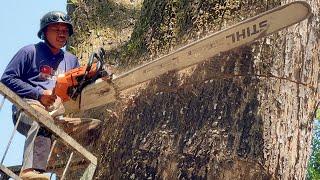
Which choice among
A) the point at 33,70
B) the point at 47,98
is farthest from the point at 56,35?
the point at 47,98

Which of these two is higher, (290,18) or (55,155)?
(290,18)

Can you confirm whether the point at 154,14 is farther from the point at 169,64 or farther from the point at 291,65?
the point at 291,65

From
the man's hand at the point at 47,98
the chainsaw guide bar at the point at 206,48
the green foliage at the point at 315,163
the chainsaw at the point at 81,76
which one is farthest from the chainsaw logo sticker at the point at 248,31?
the green foliage at the point at 315,163

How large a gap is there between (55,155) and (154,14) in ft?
3.84

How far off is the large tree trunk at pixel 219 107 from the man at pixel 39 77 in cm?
42

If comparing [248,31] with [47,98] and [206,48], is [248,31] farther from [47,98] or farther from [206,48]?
[47,98]

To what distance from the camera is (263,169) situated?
2.97m

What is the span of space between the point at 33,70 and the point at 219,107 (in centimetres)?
130

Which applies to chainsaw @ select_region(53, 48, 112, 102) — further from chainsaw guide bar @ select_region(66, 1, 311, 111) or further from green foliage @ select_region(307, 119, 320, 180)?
green foliage @ select_region(307, 119, 320, 180)

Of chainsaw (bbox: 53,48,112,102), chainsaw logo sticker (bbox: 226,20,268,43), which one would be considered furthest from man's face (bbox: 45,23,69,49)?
chainsaw logo sticker (bbox: 226,20,268,43)

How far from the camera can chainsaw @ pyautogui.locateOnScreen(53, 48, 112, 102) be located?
3711 mm

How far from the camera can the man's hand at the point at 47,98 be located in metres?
3.69

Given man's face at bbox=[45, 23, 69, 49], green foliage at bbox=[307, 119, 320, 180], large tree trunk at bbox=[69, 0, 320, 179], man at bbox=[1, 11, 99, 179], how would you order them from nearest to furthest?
large tree trunk at bbox=[69, 0, 320, 179] < man at bbox=[1, 11, 99, 179] < man's face at bbox=[45, 23, 69, 49] < green foliage at bbox=[307, 119, 320, 180]

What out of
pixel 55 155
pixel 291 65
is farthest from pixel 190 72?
pixel 55 155
